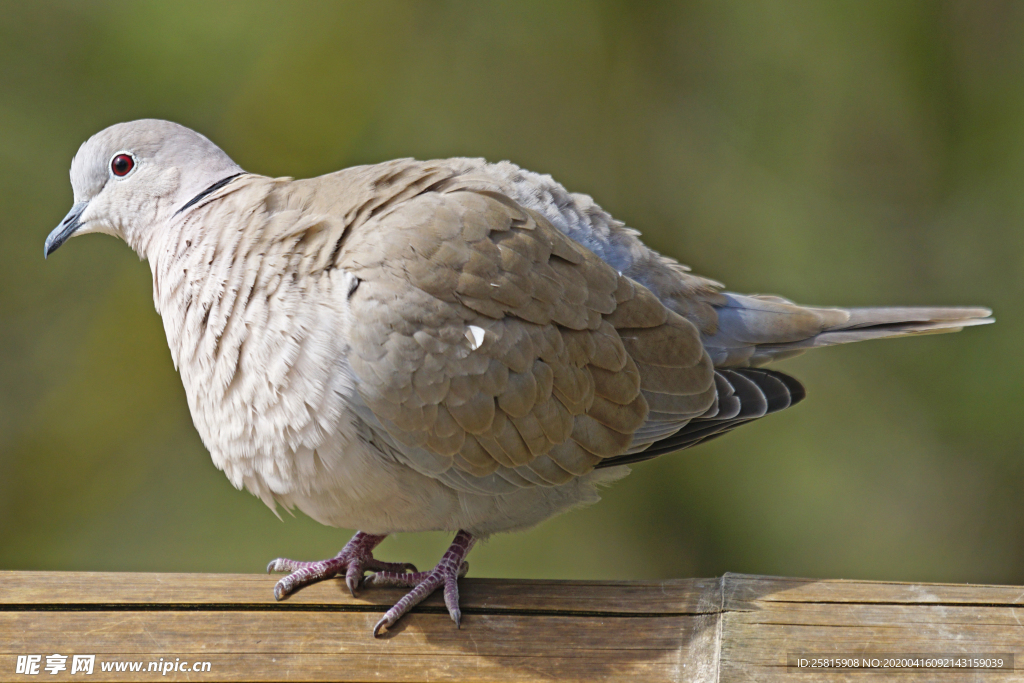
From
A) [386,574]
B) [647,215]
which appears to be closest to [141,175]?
[386,574]

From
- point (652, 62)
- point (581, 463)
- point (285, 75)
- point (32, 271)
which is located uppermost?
point (652, 62)

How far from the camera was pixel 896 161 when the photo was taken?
4.50 metres

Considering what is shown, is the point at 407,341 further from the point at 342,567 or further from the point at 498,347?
the point at 342,567

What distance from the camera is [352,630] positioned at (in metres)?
2.04

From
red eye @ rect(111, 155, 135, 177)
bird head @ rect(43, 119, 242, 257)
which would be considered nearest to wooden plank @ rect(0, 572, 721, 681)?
bird head @ rect(43, 119, 242, 257)

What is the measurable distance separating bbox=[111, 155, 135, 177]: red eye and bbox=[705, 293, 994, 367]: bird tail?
177 cm

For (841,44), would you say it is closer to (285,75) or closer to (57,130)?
(285,75)

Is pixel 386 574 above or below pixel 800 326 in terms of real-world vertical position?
below

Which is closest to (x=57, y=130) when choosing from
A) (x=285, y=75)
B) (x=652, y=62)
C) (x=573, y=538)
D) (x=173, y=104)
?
(x=173, y=104)

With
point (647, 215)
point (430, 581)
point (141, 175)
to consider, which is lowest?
point (430, 581)

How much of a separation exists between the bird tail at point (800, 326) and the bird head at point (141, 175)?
155 centimetres

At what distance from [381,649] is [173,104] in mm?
3232

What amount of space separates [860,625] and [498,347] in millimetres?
1066

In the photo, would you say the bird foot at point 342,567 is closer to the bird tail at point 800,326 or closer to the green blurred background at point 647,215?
the bird tail at point 800,326
